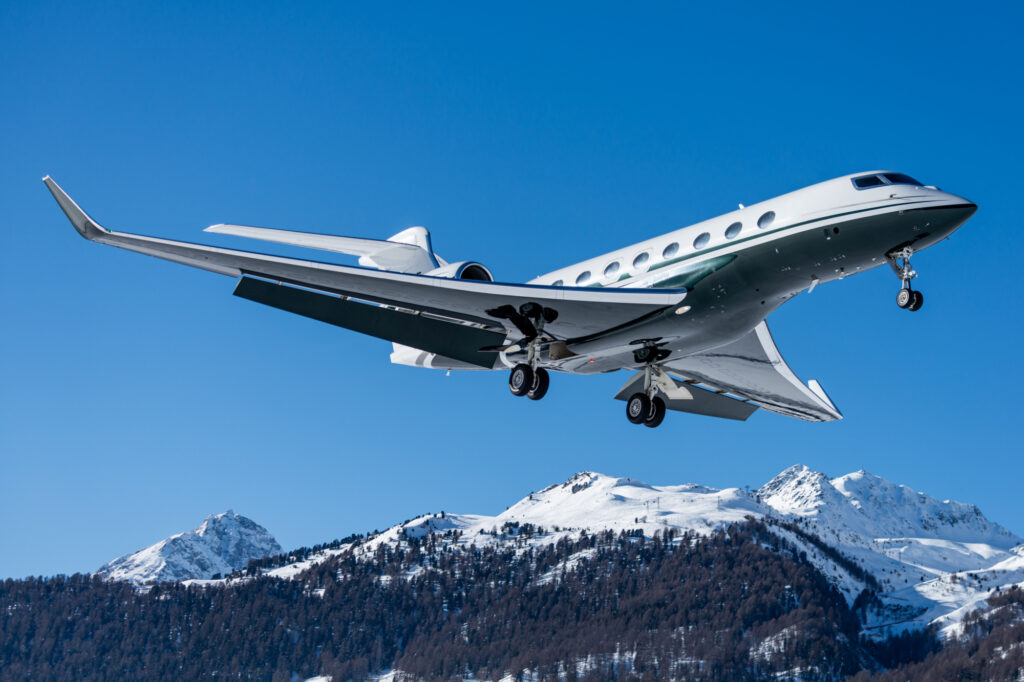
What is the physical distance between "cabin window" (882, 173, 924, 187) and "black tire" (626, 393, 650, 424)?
33.4ft

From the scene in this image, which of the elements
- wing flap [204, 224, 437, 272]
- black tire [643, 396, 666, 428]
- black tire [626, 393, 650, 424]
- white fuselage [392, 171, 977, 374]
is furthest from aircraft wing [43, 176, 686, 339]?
wing flap [204, 224, 437, 272]

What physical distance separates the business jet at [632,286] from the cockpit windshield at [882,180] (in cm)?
5

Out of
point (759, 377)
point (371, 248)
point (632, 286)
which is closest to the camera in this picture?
point (632, 286)

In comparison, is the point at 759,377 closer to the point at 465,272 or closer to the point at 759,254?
the point at 759,254

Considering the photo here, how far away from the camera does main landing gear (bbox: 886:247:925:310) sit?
24.0 m

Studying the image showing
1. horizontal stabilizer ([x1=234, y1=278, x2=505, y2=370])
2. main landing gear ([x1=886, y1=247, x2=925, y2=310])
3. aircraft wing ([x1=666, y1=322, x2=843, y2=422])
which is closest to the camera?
main landing gear ([x1=886, y1=247, x2=925, y2=310])

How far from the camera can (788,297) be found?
26891 mm

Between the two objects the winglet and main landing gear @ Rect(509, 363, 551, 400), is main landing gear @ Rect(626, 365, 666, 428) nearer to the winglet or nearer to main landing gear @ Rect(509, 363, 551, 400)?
main landing gear @ Rect(509, 363, 551, 400)

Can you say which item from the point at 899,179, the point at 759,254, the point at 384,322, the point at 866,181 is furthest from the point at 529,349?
the point at 899,179

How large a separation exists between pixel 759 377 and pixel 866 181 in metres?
10.8

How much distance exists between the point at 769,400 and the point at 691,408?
2671 millimetres

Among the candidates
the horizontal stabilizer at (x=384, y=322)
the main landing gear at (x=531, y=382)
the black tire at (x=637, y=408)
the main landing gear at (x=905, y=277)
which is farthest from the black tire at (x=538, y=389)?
the main landing gear at (x=905, y=277)

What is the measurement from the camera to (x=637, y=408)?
31516 mm

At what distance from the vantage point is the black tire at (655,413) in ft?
104
